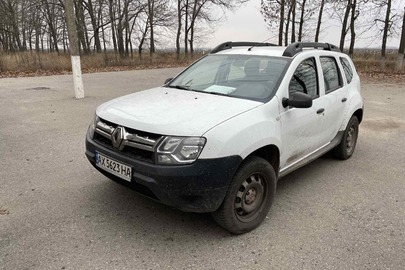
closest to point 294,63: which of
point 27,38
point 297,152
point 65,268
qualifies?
point 297,152

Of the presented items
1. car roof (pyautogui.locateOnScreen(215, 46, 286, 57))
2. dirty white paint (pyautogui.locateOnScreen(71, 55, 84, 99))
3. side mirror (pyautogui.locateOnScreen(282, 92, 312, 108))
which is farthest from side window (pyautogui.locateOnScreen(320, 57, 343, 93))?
dirty white paint (pyautogui.locateOnScreen(71, 55, 84, 99))

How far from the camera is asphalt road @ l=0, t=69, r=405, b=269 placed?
252 centimetres

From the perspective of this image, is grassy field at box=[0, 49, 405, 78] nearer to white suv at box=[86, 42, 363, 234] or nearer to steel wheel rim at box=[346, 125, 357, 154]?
steel wheel rim at box=[346, 125, 357, 154]

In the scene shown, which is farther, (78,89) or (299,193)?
(78,89)

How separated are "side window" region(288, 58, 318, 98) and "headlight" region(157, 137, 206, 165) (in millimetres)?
1345

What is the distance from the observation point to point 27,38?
43.6m

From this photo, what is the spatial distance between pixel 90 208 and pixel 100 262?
0.89 m

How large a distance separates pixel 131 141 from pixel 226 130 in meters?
0.77

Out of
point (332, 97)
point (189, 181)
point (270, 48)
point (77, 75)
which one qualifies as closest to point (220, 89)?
point (270, 48)

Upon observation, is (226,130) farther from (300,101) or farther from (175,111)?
Result: (300,101)

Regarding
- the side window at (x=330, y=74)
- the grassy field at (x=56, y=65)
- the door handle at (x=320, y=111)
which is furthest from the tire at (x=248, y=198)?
the grassy field at (x=56, y=65)

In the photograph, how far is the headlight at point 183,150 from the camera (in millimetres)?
2412

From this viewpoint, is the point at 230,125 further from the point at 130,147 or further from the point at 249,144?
the point at 130,147

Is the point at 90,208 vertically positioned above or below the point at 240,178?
below
